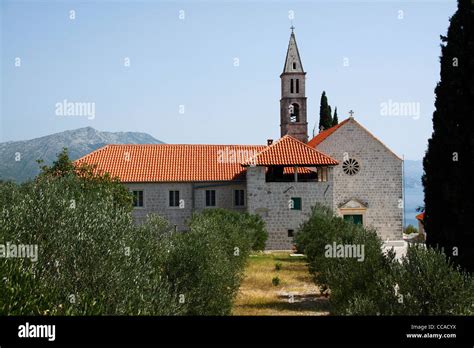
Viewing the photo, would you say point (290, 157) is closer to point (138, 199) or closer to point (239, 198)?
point (239, 198)

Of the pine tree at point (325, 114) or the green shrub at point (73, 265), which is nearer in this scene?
the green shrub at point (73, 265)

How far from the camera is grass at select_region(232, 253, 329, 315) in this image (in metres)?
17.5

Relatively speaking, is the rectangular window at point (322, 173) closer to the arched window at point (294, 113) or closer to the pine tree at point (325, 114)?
the arched window at point (294, 113)

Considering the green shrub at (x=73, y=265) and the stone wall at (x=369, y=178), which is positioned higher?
the stone wall at (x=369, y=178)

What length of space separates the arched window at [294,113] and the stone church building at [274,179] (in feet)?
12.9

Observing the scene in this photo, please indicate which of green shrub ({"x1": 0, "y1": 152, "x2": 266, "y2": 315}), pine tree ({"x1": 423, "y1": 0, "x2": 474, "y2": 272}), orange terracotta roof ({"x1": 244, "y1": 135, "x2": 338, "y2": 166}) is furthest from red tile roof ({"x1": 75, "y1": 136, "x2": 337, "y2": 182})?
green shrub ({"x1": 0, "y1": 152, "x2": 266, "y2": 315})

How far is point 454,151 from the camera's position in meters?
17.6

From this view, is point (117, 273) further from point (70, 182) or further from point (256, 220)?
point (256, 220)

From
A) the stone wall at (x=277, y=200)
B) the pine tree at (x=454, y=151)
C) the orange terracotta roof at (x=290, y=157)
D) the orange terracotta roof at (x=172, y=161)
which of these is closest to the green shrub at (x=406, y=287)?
the pine tree at (x=454, y=151)

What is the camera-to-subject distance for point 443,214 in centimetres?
1784

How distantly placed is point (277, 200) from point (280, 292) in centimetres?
1362

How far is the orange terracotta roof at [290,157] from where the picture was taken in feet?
111
